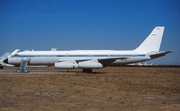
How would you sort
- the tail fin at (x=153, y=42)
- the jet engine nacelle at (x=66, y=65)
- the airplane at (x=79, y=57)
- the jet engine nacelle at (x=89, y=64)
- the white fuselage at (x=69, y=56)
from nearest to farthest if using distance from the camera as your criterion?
the jet engine nacelle at (x=89, y=64)
the jet engine nacelle at (x=66, y=65)
the airplane at (x=79, y=57)
the white fuselage at (x=69, y=56)
the tail fin at (x=153, y=42)

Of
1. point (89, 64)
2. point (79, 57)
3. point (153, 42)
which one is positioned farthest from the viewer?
point (153, 42)

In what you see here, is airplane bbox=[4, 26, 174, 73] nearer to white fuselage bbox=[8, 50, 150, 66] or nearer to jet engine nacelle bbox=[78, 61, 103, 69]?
white fuselage bbox=[8, 50, 150, 66]

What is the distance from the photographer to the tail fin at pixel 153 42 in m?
37.3

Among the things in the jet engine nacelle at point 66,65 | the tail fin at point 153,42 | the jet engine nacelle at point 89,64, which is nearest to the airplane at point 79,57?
the jet engine nacelle at point 66,65

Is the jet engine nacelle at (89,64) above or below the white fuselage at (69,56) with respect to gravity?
below


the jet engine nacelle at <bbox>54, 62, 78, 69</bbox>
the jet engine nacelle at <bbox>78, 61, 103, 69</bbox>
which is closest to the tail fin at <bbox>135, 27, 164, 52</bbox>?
the jet engine nacelle at <bbox>78, 61, 103, 69</bbox>

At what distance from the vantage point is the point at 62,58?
34625mm

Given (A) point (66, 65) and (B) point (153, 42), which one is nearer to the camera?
(A) point (66, 65)

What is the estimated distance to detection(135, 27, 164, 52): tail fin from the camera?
122ft

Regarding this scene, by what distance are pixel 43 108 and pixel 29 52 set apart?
26820 millimetres

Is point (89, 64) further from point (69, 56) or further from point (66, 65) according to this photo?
point (69, 56)

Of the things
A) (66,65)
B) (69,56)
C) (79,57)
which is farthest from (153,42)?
(66,65)

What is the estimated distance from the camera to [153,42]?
37.8 m

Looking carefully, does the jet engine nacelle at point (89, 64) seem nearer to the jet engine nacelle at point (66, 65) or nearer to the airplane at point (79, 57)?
the jet engine nacelle at point (66, 65)
